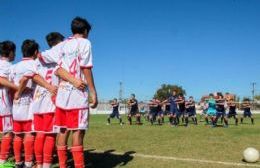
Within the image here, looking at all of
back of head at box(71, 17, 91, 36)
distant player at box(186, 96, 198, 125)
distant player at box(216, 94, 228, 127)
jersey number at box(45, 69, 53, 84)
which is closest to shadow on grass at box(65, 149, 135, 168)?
jersey number at box(45, 69, 53, 84)

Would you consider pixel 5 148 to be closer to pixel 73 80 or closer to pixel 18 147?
pixel 18 147

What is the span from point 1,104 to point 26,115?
84 cm

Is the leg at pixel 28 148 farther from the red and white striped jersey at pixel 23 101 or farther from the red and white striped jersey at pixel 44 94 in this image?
the red and white striped jersey at pixel 44 94

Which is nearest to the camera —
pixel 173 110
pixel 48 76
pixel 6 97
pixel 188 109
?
pixel 48 76

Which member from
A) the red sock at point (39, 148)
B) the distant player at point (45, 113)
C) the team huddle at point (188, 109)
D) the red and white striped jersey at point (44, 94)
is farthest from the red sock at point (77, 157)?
the team huddle at point (188, 109)

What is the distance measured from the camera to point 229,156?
31.4 feet

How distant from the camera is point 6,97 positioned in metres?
8.34

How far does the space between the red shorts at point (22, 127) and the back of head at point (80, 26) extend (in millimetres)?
2260

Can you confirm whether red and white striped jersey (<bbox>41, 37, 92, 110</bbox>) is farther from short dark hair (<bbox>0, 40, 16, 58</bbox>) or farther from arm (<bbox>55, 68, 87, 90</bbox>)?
short dark hair (<bbox>0, 40, 16, 58</bbox>)

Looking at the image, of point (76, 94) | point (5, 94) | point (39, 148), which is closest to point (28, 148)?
point (39, 148)

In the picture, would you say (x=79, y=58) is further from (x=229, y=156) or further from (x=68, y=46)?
(x=229, y=156)

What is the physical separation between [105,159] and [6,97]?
2.51 m

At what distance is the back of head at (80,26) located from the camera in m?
6.31

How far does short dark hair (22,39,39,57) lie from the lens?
7664 mm
